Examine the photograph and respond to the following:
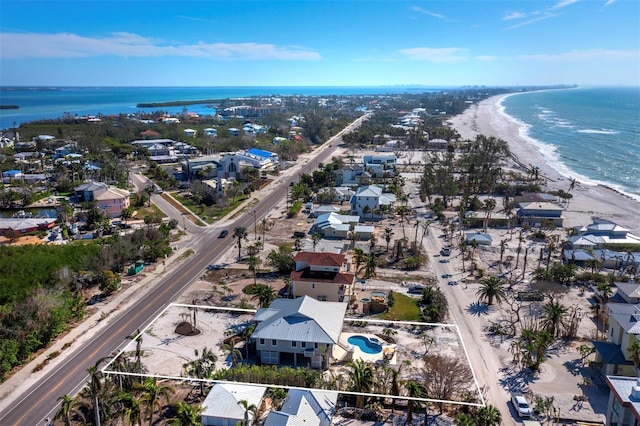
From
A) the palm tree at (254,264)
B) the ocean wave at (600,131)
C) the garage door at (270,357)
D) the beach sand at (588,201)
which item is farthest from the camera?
the ocean wave at (600,131)

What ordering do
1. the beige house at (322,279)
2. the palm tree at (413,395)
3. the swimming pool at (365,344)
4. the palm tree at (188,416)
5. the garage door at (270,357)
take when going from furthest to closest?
the beige house at (322,279) < the swimming pool at (365,344) < the garage door at (270,357) < the palm tree at (413,395) < the palm tree at (188,416)

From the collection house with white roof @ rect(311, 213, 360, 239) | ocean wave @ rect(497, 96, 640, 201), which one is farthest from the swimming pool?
ocean wave @ rect(497, 96, 640, 201)

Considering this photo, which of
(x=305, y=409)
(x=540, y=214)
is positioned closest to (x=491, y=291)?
(x=305, y=409)

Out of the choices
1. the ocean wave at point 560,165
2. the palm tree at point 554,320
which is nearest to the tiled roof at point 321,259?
the palm tree at point 554,320

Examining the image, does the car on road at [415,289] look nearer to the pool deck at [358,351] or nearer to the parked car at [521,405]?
the pool deck at [358,351]

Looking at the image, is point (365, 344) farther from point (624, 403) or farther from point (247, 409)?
Answer: point (624, 403)

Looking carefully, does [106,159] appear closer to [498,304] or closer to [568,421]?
[498,304]
